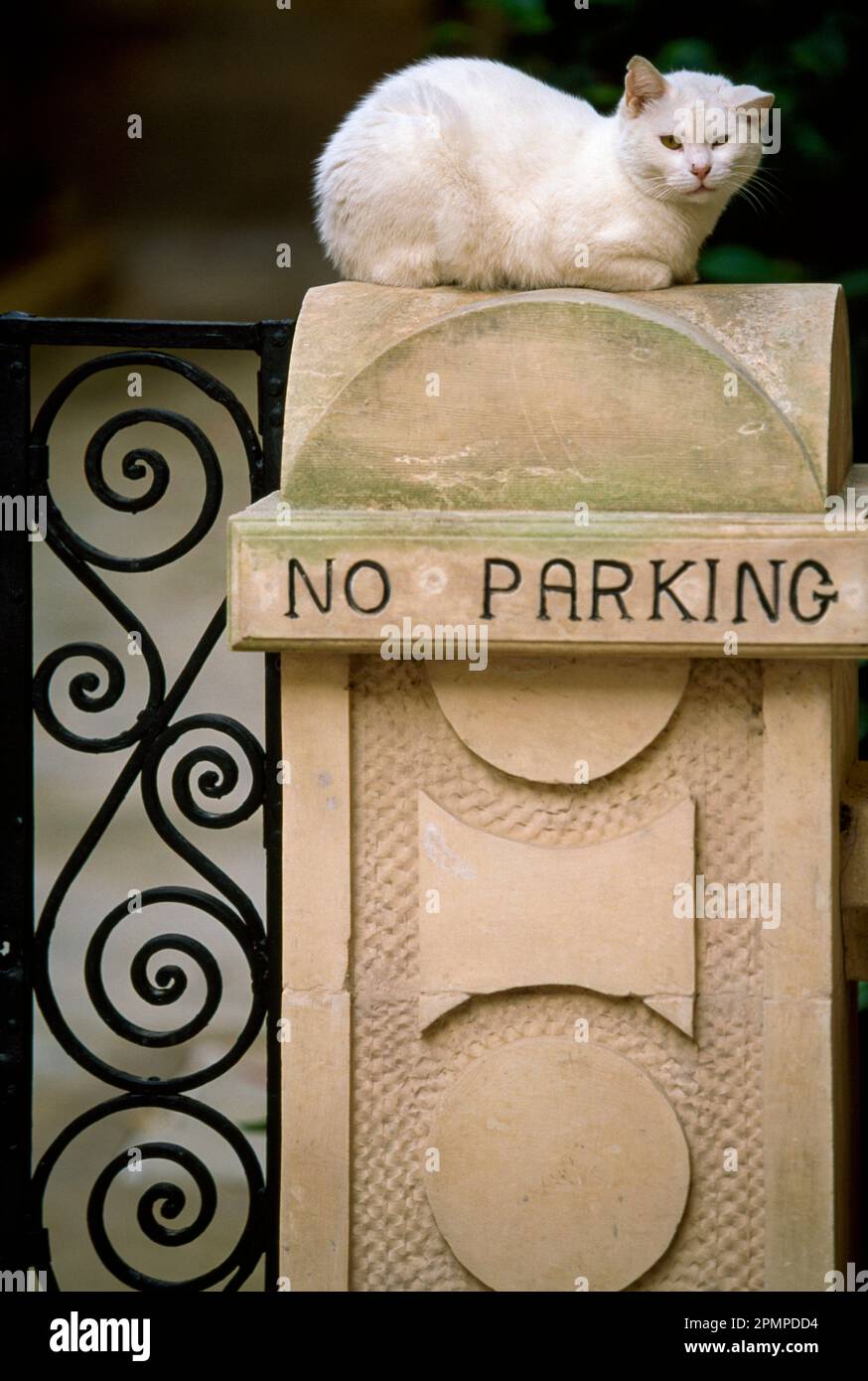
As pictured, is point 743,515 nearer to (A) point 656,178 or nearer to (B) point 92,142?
Result: (A) point 656,178

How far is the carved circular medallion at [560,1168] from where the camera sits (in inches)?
86.1

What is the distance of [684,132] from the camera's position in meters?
2.37

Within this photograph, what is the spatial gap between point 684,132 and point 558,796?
95 cm

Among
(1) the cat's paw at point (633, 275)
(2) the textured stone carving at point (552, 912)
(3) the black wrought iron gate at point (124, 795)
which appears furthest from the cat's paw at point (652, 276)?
(2) the textured stone carving at point (552, 912)

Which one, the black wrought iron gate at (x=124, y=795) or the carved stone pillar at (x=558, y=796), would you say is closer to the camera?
the carved stone pillar at (x=558, y=796)

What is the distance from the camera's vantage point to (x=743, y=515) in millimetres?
2092

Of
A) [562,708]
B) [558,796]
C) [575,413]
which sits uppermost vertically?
[575,413]

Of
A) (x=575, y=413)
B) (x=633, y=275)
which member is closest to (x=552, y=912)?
(x=575, y=413)

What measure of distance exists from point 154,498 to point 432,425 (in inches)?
18.9

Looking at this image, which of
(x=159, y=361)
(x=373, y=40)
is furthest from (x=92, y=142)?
(x=159, y=361)

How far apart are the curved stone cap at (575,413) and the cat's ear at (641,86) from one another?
37 cm

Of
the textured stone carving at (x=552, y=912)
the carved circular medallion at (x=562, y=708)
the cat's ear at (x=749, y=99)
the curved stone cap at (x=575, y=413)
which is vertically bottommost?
→ the textured stone carving at (x=552, y=912)

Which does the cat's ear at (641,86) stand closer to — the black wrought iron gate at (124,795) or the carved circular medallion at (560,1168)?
the black wrought iron gate at (124,795)

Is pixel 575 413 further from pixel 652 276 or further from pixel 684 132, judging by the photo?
pixel 684 132
